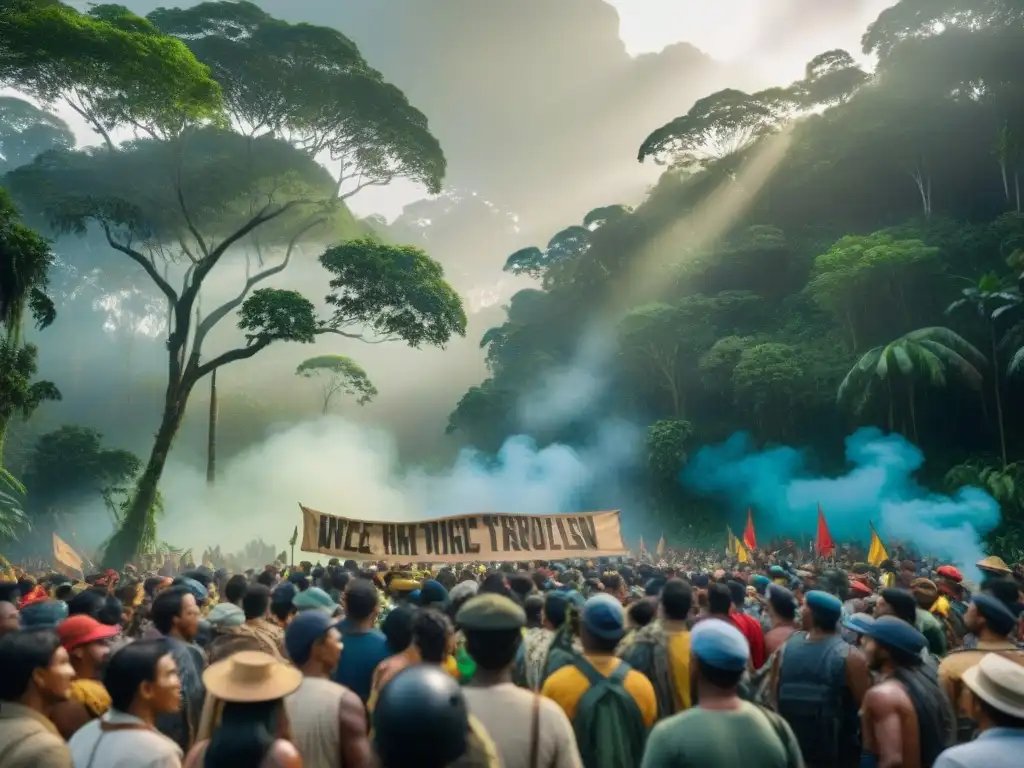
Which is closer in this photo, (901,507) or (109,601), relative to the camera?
(109,601)

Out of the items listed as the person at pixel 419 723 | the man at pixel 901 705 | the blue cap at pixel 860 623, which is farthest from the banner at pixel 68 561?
the person at pixel 419 723

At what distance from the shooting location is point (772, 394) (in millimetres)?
34375

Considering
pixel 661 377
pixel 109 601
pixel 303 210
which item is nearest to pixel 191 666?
pixel 109 601

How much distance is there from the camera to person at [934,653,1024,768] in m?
2.48

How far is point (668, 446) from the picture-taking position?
37375 millimetres

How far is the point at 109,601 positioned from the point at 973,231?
37054 millimetres

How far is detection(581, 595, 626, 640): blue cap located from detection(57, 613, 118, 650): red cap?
2.57 m

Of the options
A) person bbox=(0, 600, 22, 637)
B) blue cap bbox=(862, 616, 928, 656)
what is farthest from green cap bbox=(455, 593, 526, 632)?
person bbox=(0, 600, 22, 637)

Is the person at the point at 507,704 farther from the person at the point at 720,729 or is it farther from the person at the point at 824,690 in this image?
the person at the point at 824,690

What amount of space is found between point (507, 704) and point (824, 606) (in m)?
2.24

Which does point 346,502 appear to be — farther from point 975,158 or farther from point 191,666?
point 191,666

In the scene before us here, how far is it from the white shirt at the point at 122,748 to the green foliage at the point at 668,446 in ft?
117

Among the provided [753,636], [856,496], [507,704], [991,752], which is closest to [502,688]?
[507,704]

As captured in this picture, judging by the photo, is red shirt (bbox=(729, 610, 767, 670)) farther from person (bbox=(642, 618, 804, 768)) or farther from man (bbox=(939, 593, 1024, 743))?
person (bbox=(642, 618, 804, 768))
